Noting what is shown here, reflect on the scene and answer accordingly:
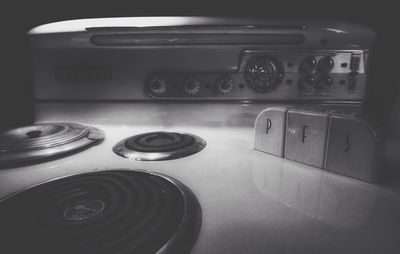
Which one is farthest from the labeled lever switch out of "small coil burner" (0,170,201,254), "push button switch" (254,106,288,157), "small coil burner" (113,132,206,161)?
"small coil burner" (0,170,201,254)

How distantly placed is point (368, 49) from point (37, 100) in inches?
57.2

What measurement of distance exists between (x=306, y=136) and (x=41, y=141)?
2.62ft

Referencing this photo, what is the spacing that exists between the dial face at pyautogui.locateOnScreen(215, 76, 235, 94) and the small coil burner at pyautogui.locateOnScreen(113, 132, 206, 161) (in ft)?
0.87

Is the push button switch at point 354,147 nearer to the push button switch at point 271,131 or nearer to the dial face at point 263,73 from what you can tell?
the push button switch at point 271,131

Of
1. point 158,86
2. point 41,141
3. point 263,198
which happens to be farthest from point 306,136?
point 41,141

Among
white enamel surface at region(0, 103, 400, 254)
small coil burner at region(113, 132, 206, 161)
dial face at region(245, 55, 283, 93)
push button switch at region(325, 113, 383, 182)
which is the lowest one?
white enamel surface at region(0, 103, 400, 254)

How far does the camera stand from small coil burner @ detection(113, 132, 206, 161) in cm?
74

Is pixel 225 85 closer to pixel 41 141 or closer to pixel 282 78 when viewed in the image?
pixel 282 78

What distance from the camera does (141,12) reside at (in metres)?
1.13

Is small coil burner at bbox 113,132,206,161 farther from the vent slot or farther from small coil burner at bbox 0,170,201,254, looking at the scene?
the vent slot

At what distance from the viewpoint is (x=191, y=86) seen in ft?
3.50

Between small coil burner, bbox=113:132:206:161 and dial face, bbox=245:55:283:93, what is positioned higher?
dial face, bbox=245:55:283:93

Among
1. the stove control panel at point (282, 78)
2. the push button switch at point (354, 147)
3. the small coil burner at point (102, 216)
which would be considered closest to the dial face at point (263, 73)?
the stove control panel at point (282, 78)

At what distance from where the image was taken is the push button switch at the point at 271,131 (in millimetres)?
718
